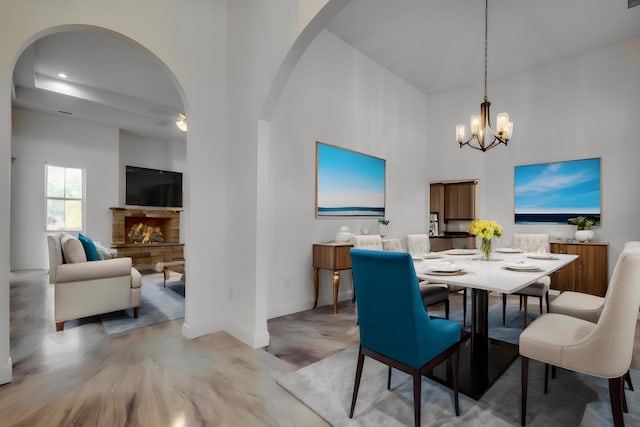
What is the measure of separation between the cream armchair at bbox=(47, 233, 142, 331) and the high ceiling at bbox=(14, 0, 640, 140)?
206cm

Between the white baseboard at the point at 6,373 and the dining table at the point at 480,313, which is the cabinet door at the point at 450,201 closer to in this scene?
the dining table at the point at 480,313

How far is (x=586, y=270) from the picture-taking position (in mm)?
4316

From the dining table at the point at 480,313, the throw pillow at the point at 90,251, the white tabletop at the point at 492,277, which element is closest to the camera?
the white tabletop at the point at 492,277

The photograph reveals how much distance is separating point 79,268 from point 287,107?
9.12ft

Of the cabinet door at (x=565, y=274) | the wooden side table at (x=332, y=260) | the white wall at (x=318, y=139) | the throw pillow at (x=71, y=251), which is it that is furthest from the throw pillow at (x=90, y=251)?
the cabinet door at (x=565, y=274)

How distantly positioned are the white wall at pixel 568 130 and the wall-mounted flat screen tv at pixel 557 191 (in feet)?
0.31

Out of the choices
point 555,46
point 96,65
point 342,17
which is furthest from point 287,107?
point 555,46

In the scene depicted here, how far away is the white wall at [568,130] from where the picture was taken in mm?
4246

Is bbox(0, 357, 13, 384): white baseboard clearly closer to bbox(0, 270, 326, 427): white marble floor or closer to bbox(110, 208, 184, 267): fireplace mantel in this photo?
bbox(0, 270, 326, 427): white marble floor

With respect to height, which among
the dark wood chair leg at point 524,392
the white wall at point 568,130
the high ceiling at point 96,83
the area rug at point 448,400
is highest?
the high ceiling at point 96,83

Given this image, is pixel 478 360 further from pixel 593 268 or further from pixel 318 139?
pixel 593 268

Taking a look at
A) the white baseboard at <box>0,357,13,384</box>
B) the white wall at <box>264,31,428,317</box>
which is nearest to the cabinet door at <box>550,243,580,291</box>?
the white wall at <box>264,31,428,317</box>

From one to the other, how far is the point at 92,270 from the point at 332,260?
8.26ft

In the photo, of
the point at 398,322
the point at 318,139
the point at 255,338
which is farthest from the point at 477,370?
the point at 318,139
